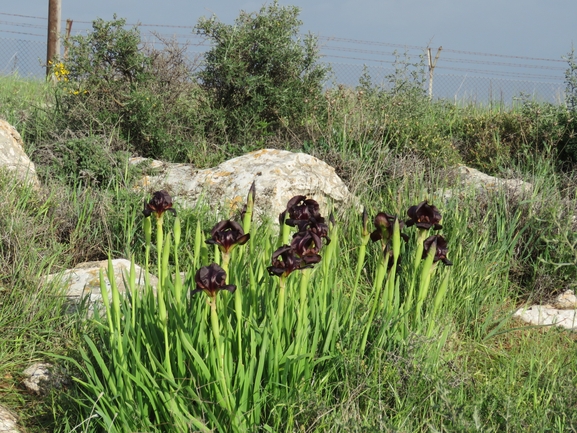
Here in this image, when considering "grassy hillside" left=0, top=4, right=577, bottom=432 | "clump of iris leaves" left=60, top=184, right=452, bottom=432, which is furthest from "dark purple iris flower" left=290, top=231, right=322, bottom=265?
"grassy hillside" left=0, top=4, right=577, bottom=432

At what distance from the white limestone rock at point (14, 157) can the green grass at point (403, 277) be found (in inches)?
6.4

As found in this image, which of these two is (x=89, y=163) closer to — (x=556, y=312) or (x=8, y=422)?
(x=8, y=422)

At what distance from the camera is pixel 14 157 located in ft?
16.6

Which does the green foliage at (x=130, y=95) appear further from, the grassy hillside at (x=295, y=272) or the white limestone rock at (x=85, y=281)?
the white limestone rock at (x=85, y=281)

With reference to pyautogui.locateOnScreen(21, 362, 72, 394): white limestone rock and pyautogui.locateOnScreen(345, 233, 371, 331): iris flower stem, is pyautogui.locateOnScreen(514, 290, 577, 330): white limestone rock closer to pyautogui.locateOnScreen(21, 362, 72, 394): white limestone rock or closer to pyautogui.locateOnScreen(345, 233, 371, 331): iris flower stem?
pyautogui.locateOnScreen(345, 233, 371, 331): iris flower stem

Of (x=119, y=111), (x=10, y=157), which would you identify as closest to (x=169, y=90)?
(x=119, y=111)

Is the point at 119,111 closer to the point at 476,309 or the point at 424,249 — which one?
the point at 476,309

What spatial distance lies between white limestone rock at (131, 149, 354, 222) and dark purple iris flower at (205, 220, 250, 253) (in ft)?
7.67

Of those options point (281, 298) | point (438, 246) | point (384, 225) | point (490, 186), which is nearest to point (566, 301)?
point (490, 186)

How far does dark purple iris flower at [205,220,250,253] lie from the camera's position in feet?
6.70

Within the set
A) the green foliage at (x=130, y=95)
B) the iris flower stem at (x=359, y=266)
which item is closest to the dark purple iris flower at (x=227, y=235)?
the iris flower stem at (x=359, y=266)

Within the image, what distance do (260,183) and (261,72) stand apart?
2.07 m

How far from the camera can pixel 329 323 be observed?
2.47m

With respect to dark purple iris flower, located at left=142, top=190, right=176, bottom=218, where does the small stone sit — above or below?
below
